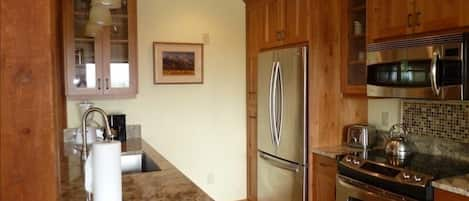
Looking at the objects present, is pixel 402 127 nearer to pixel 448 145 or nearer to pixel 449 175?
pixel 448 145

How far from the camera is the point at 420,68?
228cm

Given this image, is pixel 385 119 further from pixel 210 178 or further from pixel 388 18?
pixel 210 178

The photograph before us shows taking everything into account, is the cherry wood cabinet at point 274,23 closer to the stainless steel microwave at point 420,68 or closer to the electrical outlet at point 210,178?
the stainless steel microwave at point 420,68

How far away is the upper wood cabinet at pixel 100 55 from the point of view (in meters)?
3.34

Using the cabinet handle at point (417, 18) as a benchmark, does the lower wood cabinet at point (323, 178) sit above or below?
below

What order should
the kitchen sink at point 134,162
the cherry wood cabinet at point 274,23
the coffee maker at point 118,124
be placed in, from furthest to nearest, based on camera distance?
the coffee maker at point 118,124, the cherry wood cabinet at point 274,23, the kitchen sink at point 134,162

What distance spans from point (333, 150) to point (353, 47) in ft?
2.80

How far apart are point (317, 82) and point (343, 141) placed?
59 centimetres

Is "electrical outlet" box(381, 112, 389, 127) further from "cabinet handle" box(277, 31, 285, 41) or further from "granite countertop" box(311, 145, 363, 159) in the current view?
"cabinet handle" box(277, 31, 285, 41)

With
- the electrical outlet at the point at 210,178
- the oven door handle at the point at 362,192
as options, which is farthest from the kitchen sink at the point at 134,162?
the oven door handle at the point at 362,192

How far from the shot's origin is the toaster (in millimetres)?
3048

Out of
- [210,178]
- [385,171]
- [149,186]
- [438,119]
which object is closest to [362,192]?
[385,171]

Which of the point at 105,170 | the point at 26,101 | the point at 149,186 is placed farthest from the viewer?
the point at 149,186

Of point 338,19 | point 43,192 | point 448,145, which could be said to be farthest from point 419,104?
point 43,192
